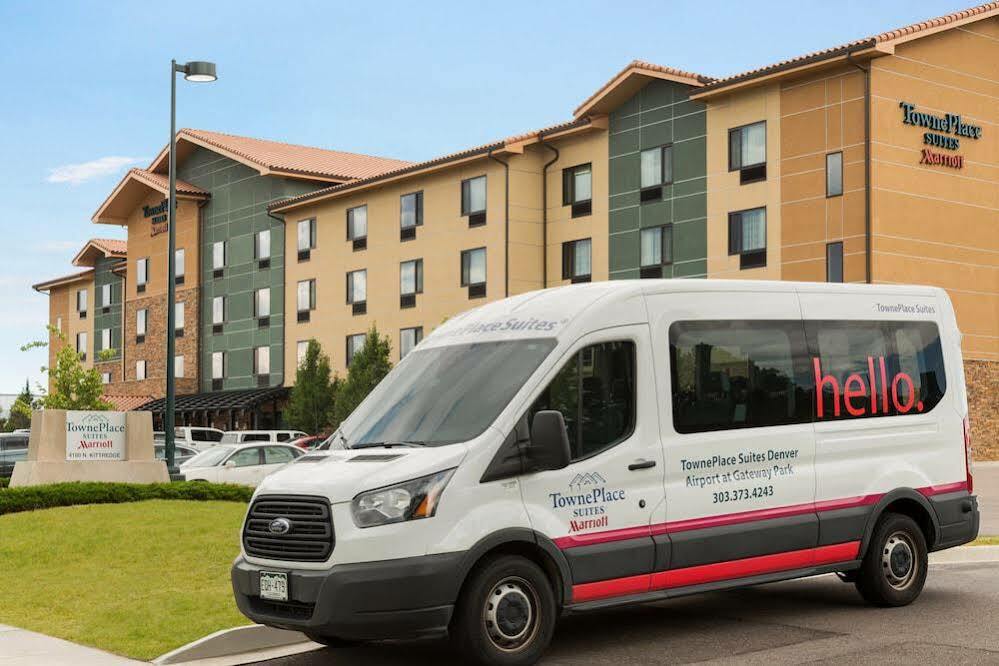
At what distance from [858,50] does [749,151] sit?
492 centimetres

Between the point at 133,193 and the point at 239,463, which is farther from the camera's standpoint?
the point at 133,193

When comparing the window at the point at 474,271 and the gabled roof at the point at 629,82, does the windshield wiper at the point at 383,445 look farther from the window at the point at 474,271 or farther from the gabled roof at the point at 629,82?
the window at the point at 474,271

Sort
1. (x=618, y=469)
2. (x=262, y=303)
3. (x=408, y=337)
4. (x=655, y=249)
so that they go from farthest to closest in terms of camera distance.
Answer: (x=262, y=303), (x=408, y=337), (x=655, y=249), (x=618, y=469)

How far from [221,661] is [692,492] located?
3572mm

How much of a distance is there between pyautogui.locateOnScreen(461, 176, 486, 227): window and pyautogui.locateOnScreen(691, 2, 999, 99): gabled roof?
10098mm

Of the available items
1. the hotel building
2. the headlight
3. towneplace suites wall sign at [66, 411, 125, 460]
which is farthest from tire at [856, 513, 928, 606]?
the hotel building

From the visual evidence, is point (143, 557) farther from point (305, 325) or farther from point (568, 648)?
point (305, 325)

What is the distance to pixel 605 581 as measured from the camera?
905 centimetres

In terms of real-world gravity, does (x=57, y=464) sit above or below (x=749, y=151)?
below

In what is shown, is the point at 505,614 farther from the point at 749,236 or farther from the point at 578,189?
the point at 578,189

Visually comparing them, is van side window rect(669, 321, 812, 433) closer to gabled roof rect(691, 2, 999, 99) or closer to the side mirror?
the side mirror

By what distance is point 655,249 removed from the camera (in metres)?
43.5

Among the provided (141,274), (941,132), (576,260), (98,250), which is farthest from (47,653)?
(98,250)

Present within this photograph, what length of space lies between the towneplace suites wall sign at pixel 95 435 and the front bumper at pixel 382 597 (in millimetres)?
14371
